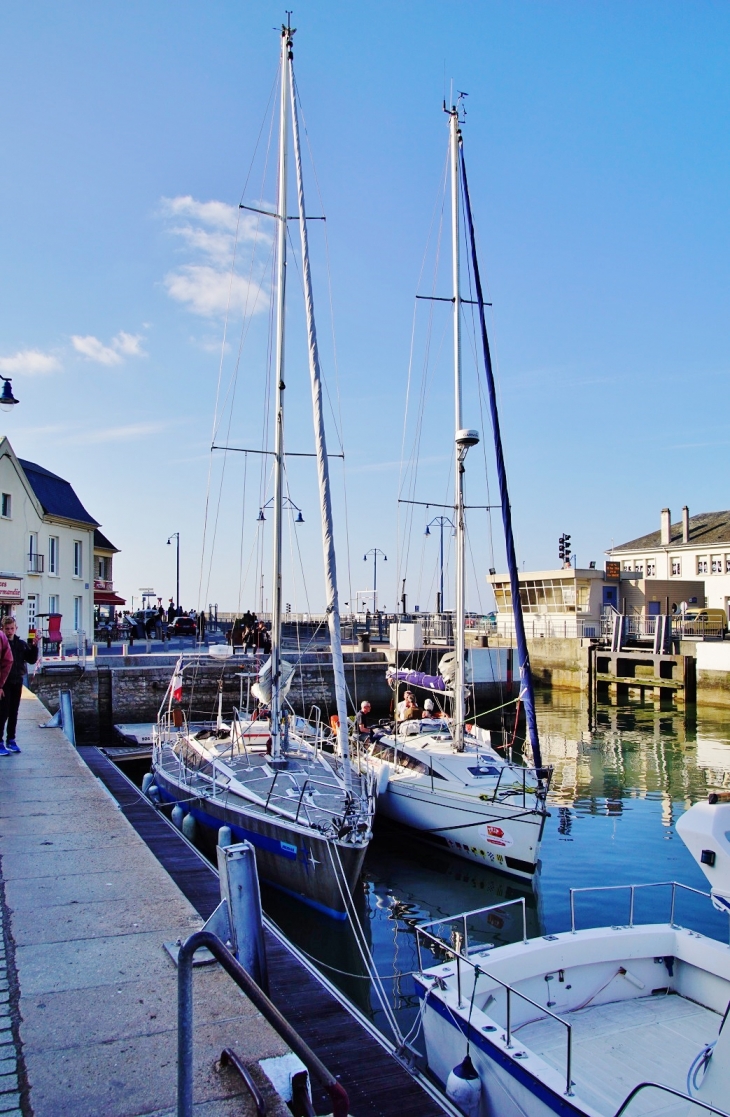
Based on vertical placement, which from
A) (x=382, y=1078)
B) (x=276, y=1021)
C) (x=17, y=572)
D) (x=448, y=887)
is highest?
(x=17, y=572)

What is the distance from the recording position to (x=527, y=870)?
1370 cm

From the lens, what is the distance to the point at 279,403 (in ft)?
51.8

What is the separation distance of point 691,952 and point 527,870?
6282 millimetres

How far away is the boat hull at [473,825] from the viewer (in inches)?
538

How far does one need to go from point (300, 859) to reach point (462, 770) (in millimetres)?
4786

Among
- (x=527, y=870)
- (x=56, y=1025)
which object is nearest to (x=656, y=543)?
(x=527, y=870)

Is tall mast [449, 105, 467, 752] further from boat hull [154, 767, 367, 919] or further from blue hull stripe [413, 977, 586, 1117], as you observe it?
blue hull stripe [413, 977, 586, 1117]

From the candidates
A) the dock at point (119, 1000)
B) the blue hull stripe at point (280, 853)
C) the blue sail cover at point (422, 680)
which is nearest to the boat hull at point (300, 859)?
the blue hull stripe at point (280, 853)

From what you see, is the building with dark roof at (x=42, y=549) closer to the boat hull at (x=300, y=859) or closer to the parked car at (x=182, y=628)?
the parked car at (x=182, y=628)

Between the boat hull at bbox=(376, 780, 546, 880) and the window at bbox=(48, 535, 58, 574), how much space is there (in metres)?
33.4

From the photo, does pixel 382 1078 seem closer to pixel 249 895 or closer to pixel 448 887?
pixel 249 895

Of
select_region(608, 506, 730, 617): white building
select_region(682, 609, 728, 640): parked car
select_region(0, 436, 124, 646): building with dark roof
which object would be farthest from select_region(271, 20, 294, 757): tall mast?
select_region(608, 506, 730, 617): white building

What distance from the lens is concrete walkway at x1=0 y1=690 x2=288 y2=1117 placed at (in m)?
3.98

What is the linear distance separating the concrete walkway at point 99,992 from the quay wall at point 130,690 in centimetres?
2006
